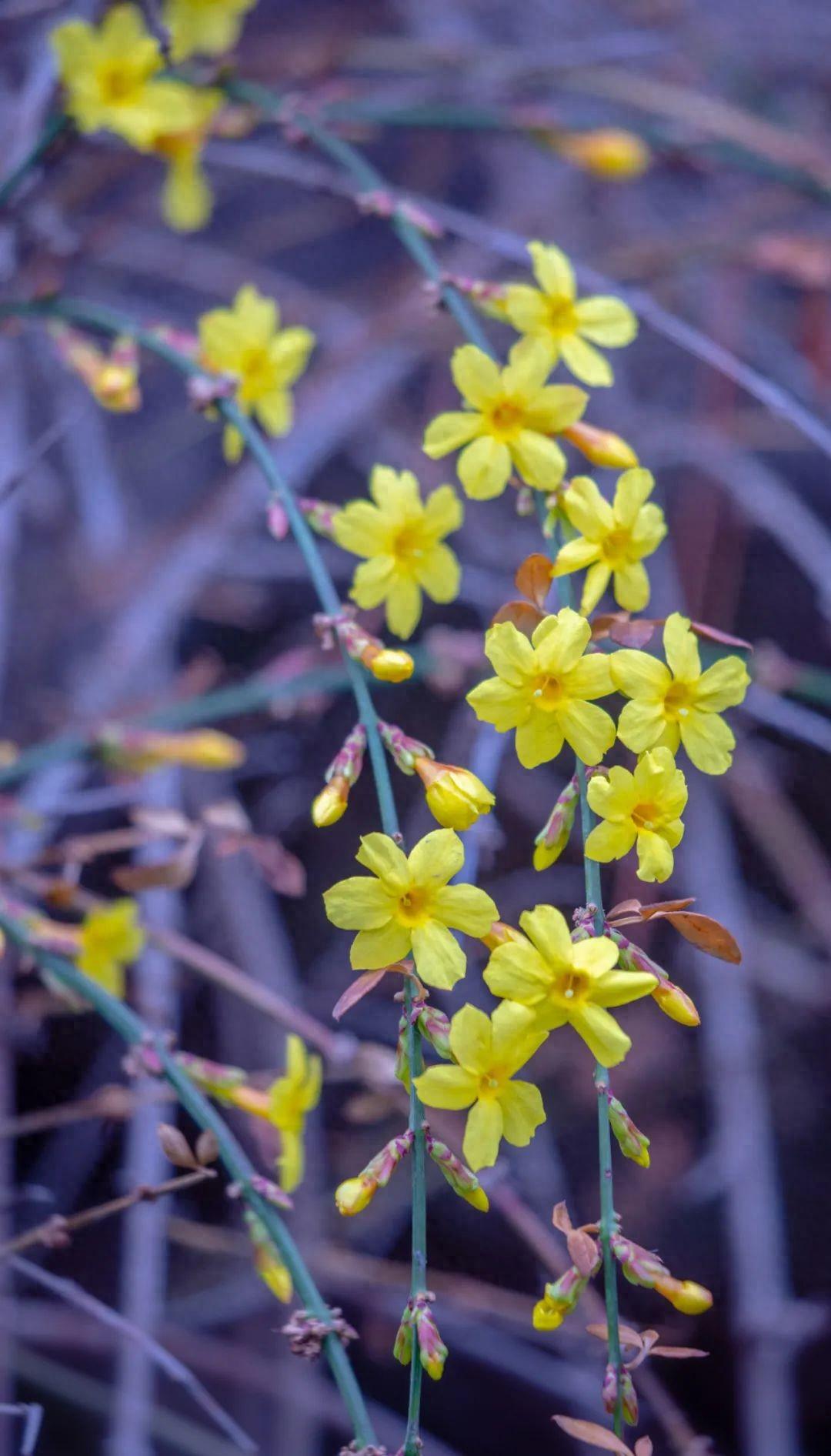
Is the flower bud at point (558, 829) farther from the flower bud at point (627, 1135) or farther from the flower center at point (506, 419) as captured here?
the flower center at point (506, 419)

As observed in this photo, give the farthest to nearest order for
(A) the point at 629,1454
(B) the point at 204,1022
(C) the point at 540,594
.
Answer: (B) the point at 204,1022
(C) the point at 540,594
(A) the point at 629,1454

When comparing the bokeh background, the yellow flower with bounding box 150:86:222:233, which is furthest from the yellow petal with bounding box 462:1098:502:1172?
the yellow flower with bounding box 150:86:222:233

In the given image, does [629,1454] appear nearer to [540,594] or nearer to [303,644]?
[540,594]

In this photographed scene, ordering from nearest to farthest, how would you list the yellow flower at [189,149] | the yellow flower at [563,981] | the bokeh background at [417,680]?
the yellow flower at [563,981] → the yellow flower at [189,149] → the bokeh background at [417,680]

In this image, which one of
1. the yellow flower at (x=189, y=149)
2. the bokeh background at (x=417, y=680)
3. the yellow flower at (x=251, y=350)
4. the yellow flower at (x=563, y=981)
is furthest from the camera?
the bokeh background at (x=417, y=680)

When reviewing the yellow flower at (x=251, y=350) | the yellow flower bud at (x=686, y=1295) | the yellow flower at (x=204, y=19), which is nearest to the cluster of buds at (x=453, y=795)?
the yellow flower bud at (x=686, y=1295)

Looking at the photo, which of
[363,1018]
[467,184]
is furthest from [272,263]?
[363,1018]

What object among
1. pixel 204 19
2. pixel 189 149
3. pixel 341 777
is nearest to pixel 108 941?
pixel 341 777
